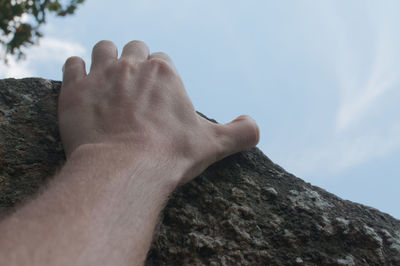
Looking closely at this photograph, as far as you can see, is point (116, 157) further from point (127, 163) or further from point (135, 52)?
point (135, 52)

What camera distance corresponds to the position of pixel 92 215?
747 mm

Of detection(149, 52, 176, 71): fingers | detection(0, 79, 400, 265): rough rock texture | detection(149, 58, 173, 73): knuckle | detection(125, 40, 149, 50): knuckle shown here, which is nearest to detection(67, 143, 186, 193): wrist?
detection(0, 79, 400, 265): rough rock texture

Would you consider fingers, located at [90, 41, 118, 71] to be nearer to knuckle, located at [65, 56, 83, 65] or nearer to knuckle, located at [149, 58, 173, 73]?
knuckle, located at [65, 56, 83, 65]

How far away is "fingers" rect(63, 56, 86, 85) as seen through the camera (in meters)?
1.32

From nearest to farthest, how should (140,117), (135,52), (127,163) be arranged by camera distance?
(127,163), (140,117), (135,52)

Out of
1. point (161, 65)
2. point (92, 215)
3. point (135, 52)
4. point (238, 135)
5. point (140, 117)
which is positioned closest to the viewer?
point (92, 215)

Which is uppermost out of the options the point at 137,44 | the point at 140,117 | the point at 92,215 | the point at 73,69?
the point at 137,44

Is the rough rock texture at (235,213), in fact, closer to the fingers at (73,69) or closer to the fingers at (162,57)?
the fingers at (73,69)

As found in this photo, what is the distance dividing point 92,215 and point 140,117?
0.43 m

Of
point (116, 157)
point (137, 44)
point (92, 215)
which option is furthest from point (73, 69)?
point (92, 215)

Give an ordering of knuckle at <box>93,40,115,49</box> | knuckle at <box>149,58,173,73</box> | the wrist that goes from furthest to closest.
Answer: knuckle at <box>93,40,115,49</box> < knuckle at <box>149,58,173,73</box> < the wrist

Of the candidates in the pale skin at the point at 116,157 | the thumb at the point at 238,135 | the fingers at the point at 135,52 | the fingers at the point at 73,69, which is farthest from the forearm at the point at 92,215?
the fingers at the point at 135,52

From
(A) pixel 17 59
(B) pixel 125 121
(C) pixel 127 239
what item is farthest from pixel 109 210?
(A) pixel 17 59

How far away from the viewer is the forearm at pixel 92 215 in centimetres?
64
